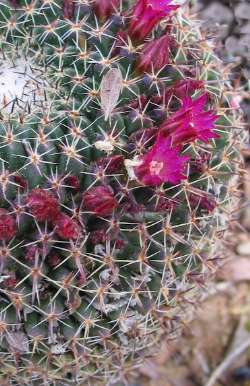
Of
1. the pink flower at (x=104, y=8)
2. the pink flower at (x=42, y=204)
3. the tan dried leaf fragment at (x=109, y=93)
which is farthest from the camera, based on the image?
the pink flower at (x=104, y=8)

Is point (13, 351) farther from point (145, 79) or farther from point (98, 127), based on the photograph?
point (145, 79)

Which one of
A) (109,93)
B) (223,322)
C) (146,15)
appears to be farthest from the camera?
(223,322)

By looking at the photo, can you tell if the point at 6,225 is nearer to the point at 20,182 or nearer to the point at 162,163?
the point at 20,182

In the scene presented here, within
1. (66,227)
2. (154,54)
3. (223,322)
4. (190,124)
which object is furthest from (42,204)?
(223,322)

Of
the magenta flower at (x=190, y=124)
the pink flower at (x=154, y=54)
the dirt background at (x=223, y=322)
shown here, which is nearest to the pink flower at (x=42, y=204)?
the magenta flower at (x=190, y=124)

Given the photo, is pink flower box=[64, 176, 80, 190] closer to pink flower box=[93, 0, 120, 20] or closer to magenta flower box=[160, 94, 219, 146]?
magenta flower box=[160, 94, 219, 146]

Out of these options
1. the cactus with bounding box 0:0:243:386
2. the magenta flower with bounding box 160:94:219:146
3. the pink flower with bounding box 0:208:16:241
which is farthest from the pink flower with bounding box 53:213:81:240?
the magenta flower with bounding box 160:94:219:146

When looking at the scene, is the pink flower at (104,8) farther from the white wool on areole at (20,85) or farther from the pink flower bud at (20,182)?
the pink flower bud at (20,182)
